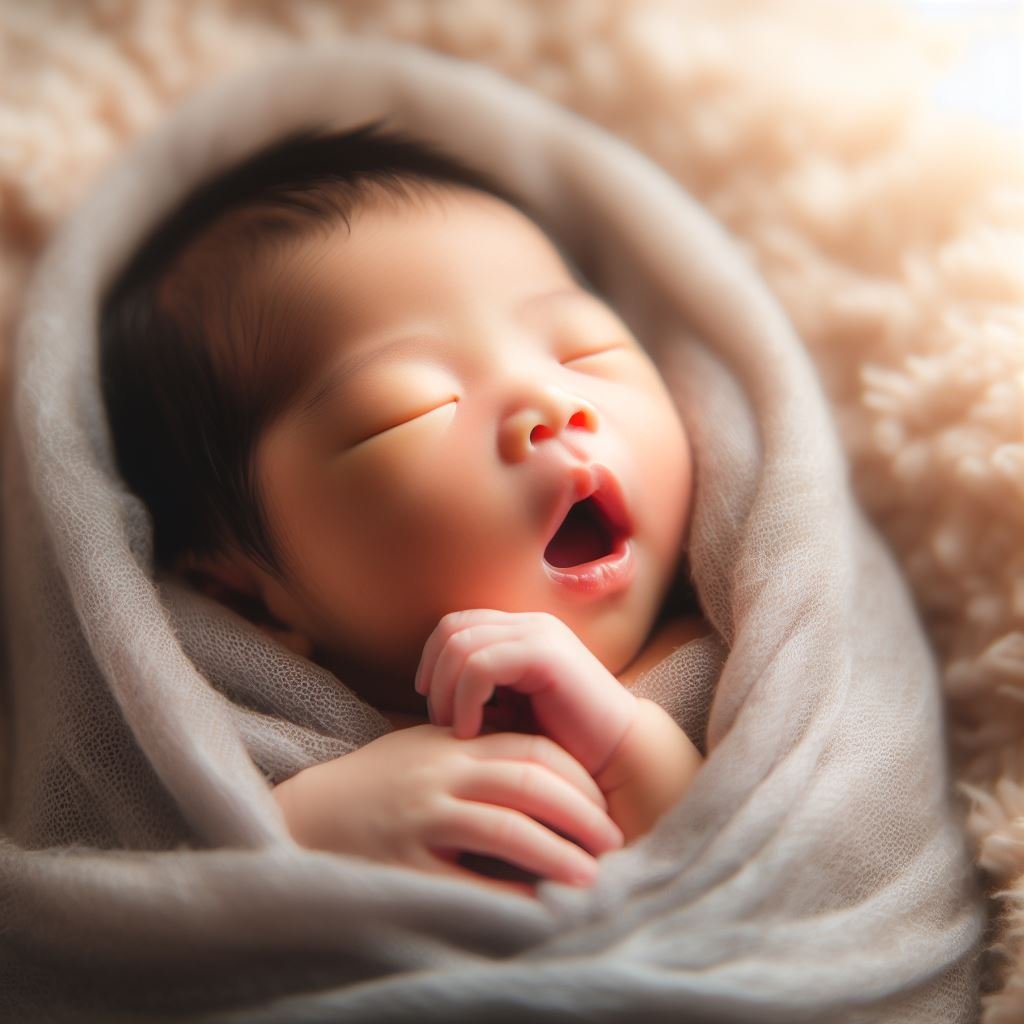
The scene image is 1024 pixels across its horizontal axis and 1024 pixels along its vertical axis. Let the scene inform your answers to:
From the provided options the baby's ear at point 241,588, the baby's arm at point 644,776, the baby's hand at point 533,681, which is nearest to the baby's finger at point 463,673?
the baby's hand at point 533,681

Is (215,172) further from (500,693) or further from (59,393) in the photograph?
(500,693)

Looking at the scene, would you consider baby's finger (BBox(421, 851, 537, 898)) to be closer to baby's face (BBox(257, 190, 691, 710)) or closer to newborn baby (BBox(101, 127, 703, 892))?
newborn baby (BBox(101, 127, 703, 892))

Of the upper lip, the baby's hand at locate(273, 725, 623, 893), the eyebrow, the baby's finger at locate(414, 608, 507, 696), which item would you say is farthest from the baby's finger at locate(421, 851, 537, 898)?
the eyebrow

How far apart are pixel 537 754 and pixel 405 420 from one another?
0.31m

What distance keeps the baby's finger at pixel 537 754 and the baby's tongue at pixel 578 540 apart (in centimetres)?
20

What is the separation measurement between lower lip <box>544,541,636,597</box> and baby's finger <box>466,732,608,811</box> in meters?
0.14

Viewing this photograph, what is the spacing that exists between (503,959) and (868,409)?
0.70 metres

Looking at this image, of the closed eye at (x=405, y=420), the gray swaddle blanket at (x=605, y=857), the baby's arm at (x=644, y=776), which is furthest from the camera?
the closed eye at (x=405, y=420)

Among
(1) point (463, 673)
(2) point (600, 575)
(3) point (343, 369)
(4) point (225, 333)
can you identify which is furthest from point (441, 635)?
(4) point (225, 333)

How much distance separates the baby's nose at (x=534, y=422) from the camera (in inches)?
36.2

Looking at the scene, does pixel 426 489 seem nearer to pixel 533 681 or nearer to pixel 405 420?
pixel 405 420

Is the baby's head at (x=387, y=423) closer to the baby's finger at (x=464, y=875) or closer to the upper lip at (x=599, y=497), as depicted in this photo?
the upper lip at (x=599, y=497)

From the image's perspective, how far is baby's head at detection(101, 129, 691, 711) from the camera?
0.92 m

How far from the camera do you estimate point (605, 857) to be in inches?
30.8
